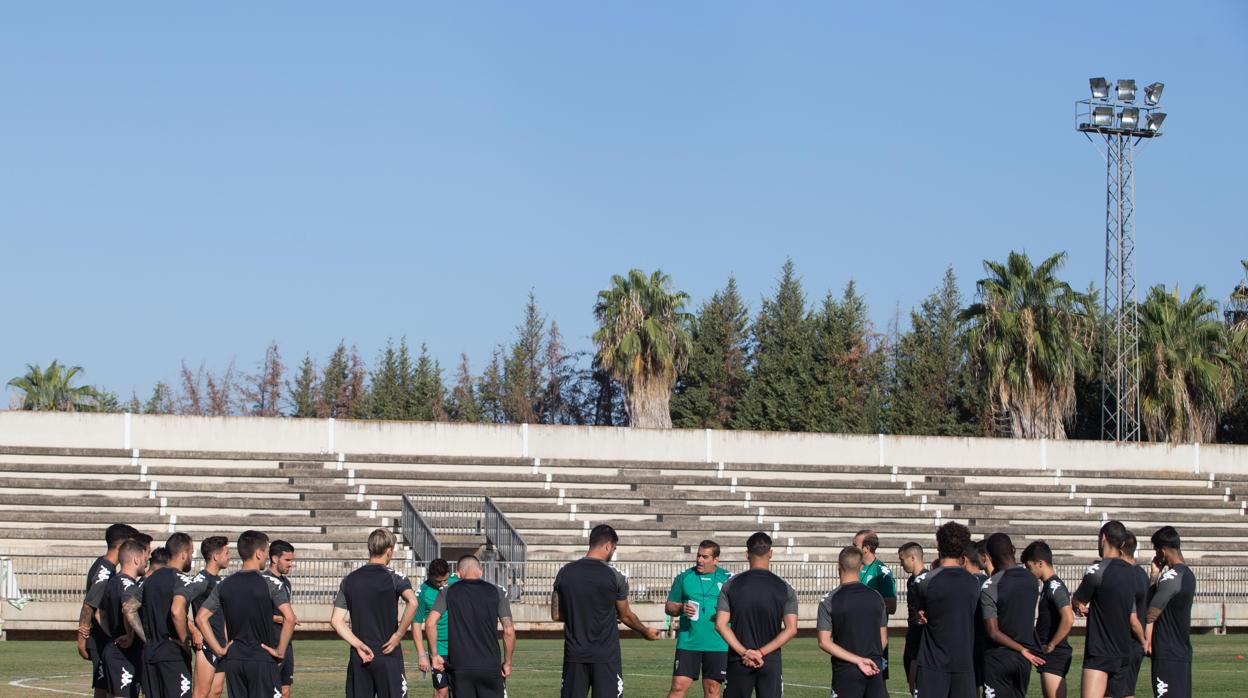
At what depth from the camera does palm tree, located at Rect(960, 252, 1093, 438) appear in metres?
47.6

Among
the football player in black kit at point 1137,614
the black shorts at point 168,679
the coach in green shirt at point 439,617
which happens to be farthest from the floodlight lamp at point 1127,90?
the black shorts at point 168,679

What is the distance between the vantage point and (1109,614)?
12.6 meters

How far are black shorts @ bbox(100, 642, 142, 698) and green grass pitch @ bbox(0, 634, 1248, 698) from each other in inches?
170

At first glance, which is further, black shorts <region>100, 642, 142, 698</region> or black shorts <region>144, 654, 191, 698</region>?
black shorts <region>100, 642, 142, 698</region>

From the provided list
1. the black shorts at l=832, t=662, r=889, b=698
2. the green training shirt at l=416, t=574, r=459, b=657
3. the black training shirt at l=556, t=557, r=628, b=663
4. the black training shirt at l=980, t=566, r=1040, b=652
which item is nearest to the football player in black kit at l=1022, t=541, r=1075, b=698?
the black training shirt at l=980, t=566, r=1040, b=652

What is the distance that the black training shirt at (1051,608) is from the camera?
40.0ft

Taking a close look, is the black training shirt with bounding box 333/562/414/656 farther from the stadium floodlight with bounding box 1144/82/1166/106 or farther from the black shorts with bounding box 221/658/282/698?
the stadium floodlight with bounding box 1144/82/1166/106

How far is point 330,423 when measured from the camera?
3797cm

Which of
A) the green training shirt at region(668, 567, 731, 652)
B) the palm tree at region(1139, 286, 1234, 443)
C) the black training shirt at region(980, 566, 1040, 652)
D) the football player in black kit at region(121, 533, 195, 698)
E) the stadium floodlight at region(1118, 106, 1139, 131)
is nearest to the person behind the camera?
the black training shirt at region(980, 566, 1040, 652)

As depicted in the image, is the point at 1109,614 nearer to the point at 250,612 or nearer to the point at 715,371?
the point at 250,612

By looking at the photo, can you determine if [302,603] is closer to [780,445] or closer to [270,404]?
[780,445]

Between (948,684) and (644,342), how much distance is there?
136 feet

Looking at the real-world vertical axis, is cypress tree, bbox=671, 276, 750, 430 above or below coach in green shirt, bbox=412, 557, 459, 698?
above

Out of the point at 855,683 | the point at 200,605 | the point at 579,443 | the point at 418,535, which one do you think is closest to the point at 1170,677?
the point at 855,683
